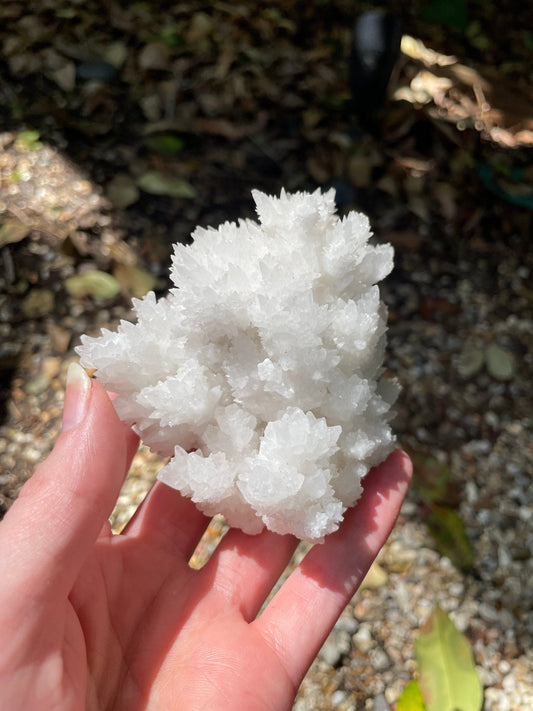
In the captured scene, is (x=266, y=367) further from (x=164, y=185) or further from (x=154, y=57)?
(x=154, y=57)

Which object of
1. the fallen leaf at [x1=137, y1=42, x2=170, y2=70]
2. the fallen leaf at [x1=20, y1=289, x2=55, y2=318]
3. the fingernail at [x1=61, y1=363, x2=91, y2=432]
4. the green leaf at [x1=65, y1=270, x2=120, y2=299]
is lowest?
the fallen leaf at [x1=20, y1=289, x2=55, y2=318]

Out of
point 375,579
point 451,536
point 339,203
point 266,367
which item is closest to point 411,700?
point 375,579

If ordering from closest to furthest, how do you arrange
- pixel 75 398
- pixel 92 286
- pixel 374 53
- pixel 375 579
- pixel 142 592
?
pixel 75 398 < pixel 142 592 < pixel 375 579 < pixel 92 286 < pixel 374 53

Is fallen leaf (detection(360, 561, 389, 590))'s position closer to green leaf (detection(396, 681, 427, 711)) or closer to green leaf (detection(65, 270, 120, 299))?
green leaf (detection(396, 681, 427, 711))

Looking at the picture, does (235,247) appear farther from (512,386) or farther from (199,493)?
(512,386)

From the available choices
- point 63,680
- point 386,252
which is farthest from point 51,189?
point 63,680

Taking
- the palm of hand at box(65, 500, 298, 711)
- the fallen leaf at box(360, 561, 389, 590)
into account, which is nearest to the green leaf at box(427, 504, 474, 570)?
the fallen leaf at box(360, 561, 389, 590)

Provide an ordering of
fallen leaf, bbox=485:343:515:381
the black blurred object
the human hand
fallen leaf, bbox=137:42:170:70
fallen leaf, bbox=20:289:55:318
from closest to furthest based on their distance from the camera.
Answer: the human hand
fallen leaf, bbox=20:289:55:318
fallen leaf, bbox=485:343:515:381
the black blurred object
fallen leaf, bbox=137:42:170:70
